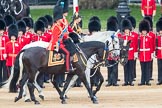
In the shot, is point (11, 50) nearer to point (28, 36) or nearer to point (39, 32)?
point (28, 36)

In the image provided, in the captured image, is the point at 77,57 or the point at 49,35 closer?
the point at 77,57

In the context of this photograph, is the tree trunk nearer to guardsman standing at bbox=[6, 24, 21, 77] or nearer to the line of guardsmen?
the line of guardsmen

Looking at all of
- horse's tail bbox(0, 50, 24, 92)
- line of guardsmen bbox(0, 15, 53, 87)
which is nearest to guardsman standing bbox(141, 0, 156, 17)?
line of guardsmen bbox(0, 15, 53, 87)

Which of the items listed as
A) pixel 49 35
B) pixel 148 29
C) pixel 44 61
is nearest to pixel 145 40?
pixel 148 29

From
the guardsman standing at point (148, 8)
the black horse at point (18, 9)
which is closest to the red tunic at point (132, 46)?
the black horse at point (18, 9)

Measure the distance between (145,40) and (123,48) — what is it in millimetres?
2324

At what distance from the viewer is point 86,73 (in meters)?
18.1

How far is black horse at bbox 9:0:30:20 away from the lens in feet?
88.7

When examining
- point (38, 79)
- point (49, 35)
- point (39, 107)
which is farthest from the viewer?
point (49, 35)

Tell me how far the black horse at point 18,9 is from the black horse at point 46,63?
9032 millimetres

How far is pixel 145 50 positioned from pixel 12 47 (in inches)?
111

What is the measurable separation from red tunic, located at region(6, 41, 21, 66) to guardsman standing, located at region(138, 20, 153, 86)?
2.62 metres

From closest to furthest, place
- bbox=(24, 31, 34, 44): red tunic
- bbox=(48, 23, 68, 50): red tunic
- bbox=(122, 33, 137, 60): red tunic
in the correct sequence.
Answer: bbox=(48, 23, 68, 50): red tunic
bbox=(24, 31, 34, 44): red tunic
bbox=(122, 33, 137, 60): red tunic

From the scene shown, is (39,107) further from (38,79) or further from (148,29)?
(148,29)
